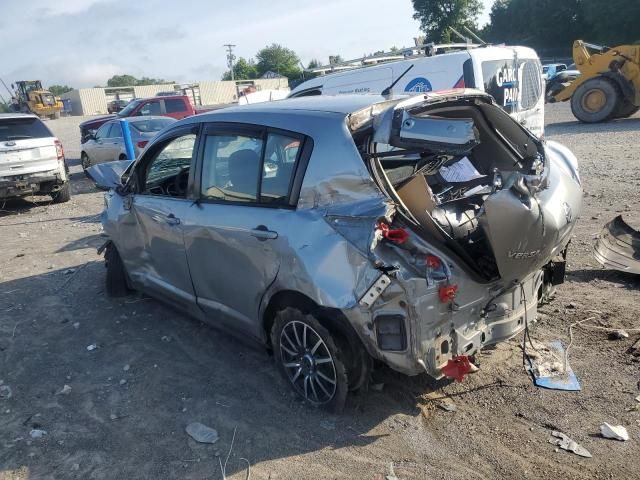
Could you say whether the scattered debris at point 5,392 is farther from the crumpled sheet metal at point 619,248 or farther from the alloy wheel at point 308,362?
the crumpled sheet metal at point 619,248

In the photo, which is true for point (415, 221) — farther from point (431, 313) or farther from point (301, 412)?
point (301, 412)

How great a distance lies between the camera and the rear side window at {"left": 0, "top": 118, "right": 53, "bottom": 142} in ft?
34.0

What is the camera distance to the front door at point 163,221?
438 cm

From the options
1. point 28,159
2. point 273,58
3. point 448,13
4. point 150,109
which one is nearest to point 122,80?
point 273,58

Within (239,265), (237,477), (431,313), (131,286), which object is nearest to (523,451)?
(431,313)

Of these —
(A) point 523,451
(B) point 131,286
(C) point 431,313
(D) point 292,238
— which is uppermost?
(D) point 292,238

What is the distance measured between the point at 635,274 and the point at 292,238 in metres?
3.47

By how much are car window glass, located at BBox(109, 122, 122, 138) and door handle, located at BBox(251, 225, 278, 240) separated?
1154cm

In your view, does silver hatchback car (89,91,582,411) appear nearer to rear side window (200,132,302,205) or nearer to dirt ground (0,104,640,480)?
rear side window (200,132,302,205)

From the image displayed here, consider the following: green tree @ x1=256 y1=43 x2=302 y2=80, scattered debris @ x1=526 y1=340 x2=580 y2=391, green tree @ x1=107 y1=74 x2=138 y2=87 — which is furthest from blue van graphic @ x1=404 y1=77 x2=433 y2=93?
green tree @ x1=107 y1=74 x2=138 y2=87

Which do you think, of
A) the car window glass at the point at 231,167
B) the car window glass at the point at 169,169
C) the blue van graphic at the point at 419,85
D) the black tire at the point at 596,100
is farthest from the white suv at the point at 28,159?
the black tire at the point at 596,100

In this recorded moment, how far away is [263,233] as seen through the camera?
3494 mm

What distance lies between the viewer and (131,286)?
5465 mm

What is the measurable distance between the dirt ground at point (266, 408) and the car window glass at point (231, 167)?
1.33 metres
